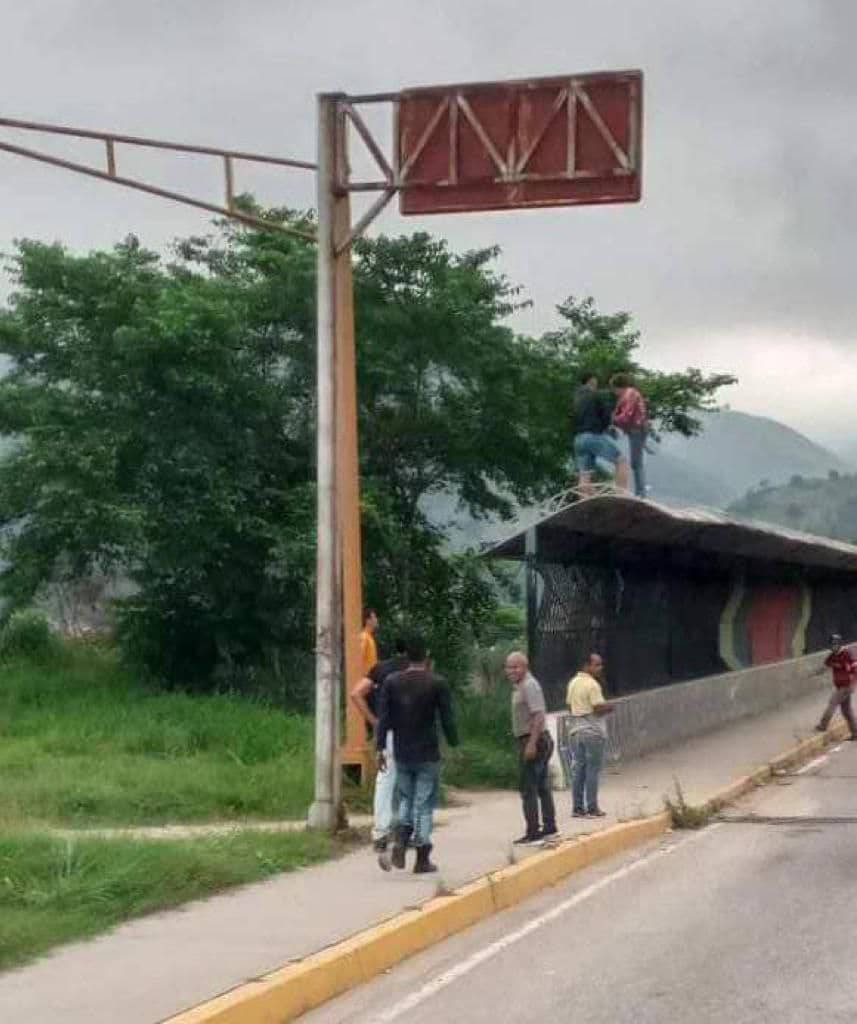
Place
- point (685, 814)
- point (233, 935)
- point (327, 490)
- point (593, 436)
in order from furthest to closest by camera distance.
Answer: point (593, 436), point (685, 814), point (327, 490), point (233, 935)

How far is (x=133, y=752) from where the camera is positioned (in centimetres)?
2198

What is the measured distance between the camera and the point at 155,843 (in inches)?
567

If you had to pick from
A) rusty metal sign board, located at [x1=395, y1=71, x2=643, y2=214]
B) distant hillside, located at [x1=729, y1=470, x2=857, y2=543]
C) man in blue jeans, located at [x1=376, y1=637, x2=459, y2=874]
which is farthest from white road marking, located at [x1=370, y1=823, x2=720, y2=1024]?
distant hillside, located at [x1=729, y1=470, x2=857, y2=543]

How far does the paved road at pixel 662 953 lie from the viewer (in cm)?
995

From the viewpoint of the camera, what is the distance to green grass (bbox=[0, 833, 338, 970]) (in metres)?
11.4

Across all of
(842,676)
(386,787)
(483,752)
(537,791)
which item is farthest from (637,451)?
(386,787)

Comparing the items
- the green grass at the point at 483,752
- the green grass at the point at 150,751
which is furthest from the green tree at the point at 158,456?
the green grass at the point at 483,752

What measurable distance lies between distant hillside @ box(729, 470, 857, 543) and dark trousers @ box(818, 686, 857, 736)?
11332 cm

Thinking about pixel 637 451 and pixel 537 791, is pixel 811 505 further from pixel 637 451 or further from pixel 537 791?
pixel 537 791

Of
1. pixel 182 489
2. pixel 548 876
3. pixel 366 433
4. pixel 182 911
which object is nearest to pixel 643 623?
pixel 366 433

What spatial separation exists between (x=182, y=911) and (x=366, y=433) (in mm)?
18818

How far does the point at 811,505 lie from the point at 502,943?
16747 centimetres

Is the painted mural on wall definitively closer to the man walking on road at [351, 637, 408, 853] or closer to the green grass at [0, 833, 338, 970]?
the man walking on road at [351, 637, 408, 853]

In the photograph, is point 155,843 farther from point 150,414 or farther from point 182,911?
point 150,414
